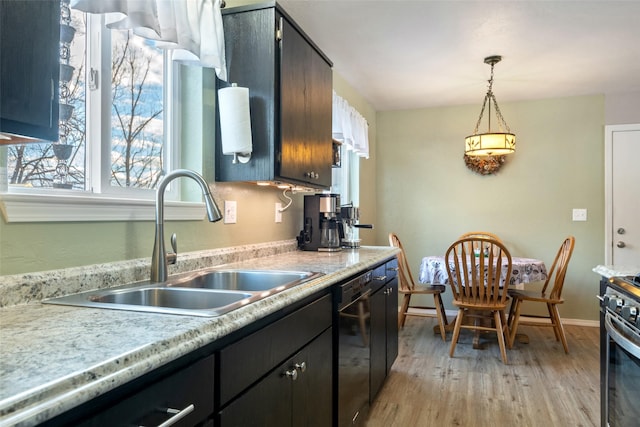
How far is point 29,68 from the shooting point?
30.8 inches

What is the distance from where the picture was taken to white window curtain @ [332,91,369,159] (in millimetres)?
Answer: 3346

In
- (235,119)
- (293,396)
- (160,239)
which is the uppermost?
(235,119)

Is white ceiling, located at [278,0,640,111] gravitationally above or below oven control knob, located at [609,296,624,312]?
above

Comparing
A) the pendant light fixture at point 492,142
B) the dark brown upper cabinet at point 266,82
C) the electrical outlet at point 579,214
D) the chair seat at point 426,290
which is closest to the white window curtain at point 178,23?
the dark brown upper cabinet at point 266,82

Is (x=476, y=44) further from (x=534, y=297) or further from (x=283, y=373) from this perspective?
(x=283, y=373)

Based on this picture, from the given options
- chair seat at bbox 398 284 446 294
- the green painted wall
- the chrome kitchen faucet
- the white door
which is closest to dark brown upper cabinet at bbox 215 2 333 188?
the chrome kitchen faucet

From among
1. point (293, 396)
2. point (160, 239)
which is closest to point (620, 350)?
point (293, 396)

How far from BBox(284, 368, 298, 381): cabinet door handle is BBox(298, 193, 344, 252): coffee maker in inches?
54.6

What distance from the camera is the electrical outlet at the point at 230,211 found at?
205cm

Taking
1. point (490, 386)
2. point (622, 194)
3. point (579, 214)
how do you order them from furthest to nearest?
point (579, 214)
point (622, 194)
point (490, 386)

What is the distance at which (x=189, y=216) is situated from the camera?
5.83 feet

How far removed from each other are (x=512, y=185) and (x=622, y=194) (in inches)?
39.4

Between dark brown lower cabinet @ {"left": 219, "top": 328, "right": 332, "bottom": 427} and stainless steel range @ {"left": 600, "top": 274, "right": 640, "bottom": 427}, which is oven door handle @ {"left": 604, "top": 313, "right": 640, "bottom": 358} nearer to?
stainless steel range @ {"left": 600, "top": 274, "right": 640, "bottom": 427}

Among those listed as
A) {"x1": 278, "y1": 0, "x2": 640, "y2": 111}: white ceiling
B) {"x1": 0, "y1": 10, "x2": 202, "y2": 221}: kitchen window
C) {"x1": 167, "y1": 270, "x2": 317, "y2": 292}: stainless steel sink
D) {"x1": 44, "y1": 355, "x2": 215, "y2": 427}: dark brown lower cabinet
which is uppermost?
{"x1": 278, "y1": 0, "x2": 640, "y2": 111}: white ceiling
